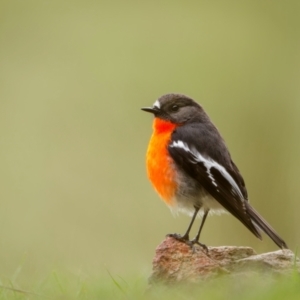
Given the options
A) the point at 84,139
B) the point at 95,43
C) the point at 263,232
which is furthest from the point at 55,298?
the point at 95,43

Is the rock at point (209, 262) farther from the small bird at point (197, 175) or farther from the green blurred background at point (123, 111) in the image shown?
the green blurred background at point (123, 111)

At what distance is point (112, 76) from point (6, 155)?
3687 millimetres

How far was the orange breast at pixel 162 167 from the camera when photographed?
8539mm

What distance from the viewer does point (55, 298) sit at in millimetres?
6793

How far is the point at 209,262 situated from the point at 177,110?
7.06ft

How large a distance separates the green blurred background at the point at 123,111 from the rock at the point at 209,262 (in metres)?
2.61

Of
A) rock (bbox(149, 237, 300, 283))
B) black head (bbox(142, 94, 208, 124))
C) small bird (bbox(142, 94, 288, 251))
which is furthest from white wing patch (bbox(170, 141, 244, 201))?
rock (bbox(149, 237, 300, 283))

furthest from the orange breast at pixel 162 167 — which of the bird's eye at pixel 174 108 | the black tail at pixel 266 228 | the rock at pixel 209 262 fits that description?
the black tail at pixel 266 228

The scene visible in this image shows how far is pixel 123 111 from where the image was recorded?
67.3 ft

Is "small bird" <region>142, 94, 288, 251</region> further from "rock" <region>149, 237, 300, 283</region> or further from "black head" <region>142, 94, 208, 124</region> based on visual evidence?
"rock" <region>149, 237, 300, 283</region>

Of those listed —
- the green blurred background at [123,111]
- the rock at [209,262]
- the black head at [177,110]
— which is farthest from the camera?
the green blurred background at [123,111]

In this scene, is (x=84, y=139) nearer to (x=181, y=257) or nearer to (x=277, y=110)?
(x=277, y=110)

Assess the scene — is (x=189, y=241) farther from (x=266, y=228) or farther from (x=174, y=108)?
(x=174, y=108)

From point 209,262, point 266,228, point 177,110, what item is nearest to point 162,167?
point 177,110
